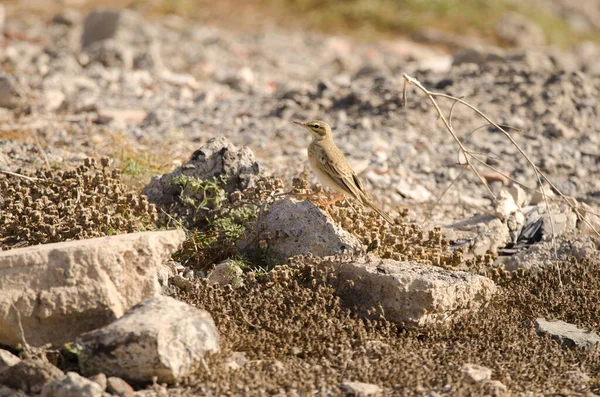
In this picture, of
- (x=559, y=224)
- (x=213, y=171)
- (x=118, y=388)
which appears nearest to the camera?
(x=118, y=388)

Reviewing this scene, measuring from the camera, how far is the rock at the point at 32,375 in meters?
4.18

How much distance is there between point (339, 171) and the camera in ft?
20.5

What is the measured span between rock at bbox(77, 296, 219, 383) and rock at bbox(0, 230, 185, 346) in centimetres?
27

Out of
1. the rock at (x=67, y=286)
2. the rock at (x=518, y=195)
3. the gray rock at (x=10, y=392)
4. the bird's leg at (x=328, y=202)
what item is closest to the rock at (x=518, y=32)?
the rock at (x=518, y=195)

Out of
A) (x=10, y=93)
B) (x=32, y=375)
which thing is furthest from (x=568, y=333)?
(x=10, y=93)

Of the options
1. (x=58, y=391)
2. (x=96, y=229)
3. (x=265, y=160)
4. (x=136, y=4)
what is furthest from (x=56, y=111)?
(x=136, y=4)

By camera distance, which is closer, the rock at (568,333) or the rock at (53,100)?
the rock at (568,333)

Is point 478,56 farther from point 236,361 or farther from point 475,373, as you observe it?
point 236,361

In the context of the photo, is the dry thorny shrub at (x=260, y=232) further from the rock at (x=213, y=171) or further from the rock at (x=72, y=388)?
the rock at (x=72, y=388)

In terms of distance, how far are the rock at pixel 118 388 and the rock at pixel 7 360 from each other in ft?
1.83

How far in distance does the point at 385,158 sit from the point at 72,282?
5.29 m

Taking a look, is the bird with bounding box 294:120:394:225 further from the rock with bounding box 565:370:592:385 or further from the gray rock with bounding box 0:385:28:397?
the gray rock with bounding box 0:385:28:397

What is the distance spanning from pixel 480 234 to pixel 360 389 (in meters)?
2.92

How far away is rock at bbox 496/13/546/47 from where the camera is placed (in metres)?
19.2
